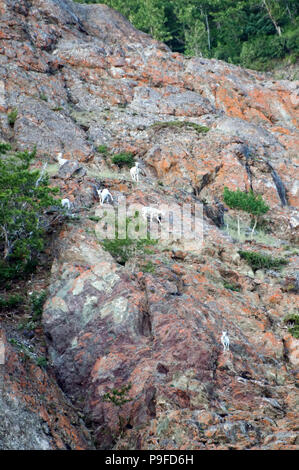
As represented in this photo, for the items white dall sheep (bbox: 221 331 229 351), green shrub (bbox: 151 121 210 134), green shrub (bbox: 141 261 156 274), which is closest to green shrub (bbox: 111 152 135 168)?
green shrub (bbox: 151 121 210 134)

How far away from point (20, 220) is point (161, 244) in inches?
248

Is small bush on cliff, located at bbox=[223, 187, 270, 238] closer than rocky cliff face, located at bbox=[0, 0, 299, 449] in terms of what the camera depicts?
No

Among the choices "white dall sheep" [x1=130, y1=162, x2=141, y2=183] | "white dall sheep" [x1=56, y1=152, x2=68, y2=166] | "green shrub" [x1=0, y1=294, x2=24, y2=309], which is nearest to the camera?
"green shrub" [x1=0, y1=294, x2=24, y2=309]

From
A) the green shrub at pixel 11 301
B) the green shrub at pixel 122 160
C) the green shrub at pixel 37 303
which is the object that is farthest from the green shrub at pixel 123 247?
the green shrub at pixel 122 160

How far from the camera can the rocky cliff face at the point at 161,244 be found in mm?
15711

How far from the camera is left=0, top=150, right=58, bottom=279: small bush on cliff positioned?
1944 cm

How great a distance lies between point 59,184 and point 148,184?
18.0ft

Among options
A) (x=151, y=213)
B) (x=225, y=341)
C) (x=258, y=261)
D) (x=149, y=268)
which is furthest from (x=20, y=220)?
(x=258, y=261)

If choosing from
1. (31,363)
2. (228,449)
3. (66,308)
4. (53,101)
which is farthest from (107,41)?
(228,449)

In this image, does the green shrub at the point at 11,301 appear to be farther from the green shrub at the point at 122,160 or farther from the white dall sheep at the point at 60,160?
the green shrub at the point at 122,160

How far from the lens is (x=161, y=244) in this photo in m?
23.0

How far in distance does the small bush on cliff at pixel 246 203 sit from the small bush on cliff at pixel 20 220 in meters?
12.6

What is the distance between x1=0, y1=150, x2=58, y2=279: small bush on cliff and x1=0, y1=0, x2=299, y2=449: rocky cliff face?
1.31 metres

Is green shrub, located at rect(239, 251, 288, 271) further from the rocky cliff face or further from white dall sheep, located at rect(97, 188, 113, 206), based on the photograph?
white dall sheep, located at rect(97, 188, 113, 206)
